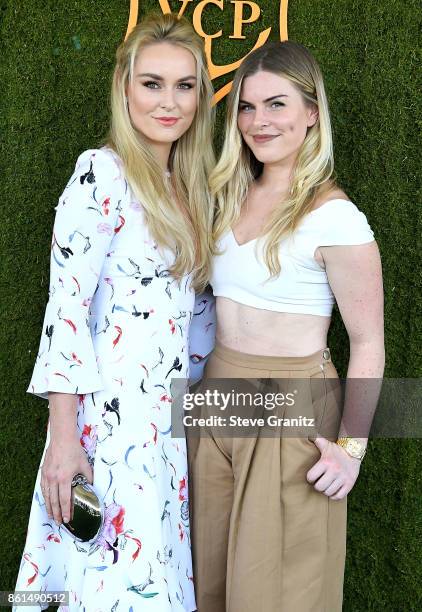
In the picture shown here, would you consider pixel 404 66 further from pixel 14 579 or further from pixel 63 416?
pixel 14 579

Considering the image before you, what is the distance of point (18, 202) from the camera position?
102 inches

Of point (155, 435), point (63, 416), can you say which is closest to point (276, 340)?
point (155, 435)

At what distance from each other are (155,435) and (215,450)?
21 centimetres

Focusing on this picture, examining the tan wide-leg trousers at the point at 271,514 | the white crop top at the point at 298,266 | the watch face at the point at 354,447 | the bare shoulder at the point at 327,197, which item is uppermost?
the bare shoulder at the point at 327,197

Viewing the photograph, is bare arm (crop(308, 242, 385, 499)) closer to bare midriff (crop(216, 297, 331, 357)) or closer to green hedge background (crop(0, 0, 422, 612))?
bare midriff (crop(216, 297, 331, 357))

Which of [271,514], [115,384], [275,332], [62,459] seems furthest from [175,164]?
[271,514]

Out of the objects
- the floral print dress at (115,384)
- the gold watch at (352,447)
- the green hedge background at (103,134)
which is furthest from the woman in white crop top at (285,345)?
the green hedge background at (103,134)

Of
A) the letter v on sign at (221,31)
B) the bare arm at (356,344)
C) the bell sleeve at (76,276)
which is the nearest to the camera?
the bell sleeve at (76,276)

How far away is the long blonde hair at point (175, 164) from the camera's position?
202cm

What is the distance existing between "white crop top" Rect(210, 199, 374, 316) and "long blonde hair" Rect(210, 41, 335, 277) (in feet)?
0.10

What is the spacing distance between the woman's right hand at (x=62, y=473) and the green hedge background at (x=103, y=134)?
2.71 ft

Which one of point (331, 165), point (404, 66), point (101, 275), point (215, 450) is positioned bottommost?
point (215, 450)

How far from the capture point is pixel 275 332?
208 cm
